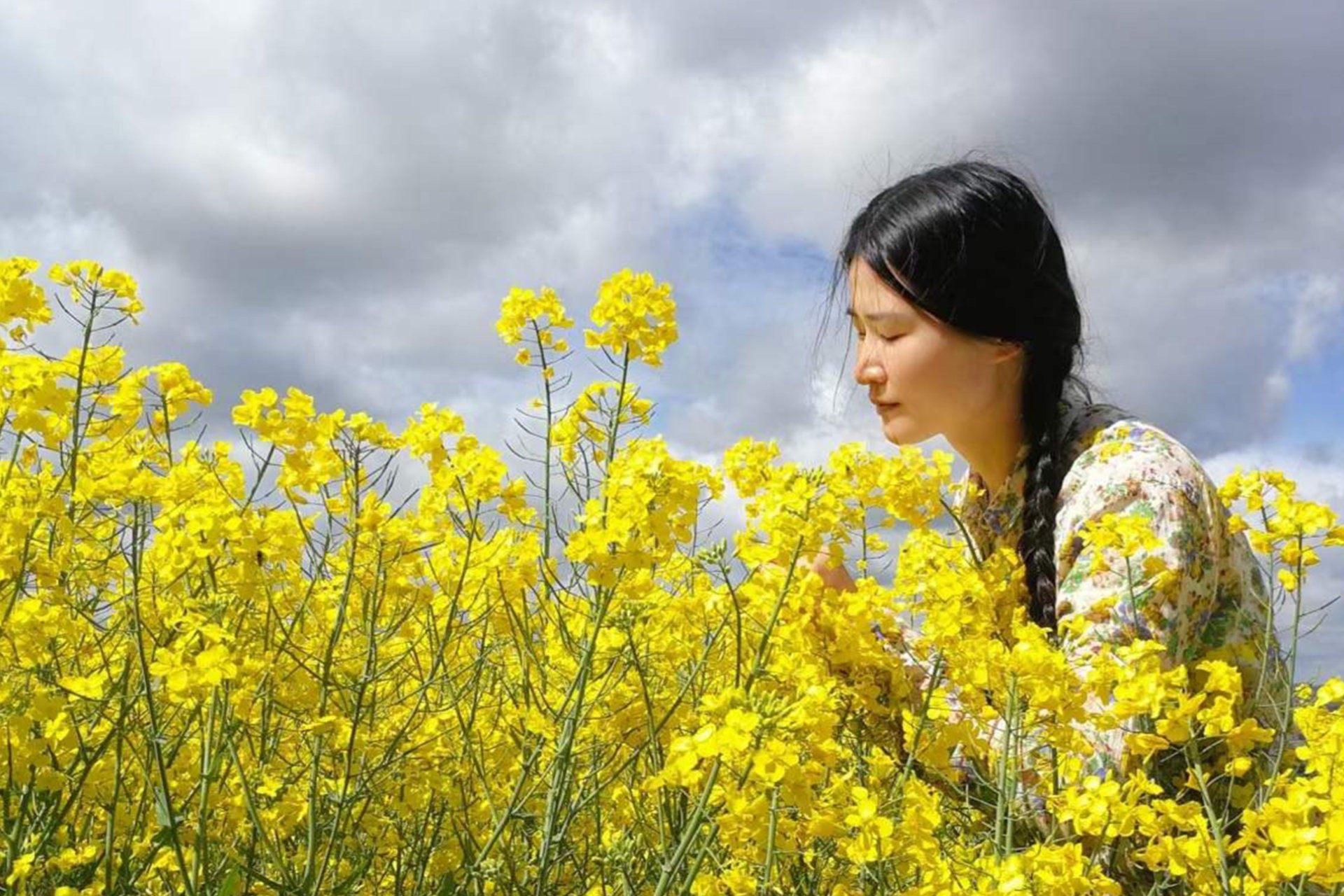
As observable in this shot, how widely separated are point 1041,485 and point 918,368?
0.36 metres

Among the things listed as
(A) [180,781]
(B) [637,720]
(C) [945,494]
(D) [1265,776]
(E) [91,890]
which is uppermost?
(C) [945,494]

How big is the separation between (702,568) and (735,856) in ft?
1.43

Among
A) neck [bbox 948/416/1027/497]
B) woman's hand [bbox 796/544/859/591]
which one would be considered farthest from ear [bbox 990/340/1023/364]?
woman's hand [bbox 796/544/859/591]

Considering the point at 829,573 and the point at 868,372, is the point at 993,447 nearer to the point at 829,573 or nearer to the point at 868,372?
the point at 868,372

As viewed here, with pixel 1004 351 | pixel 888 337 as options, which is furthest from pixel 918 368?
pixel 1004 351

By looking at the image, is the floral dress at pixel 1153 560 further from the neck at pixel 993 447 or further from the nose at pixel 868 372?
the nose at pixel 868 372

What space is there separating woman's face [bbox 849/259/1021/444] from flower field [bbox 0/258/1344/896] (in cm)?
11

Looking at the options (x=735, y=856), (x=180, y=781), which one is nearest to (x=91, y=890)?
(x=180, y=781)

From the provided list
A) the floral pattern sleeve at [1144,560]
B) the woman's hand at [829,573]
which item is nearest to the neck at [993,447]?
the floral pattern sleeve at [1144,560]

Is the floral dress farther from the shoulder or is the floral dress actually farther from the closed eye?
the closed eye

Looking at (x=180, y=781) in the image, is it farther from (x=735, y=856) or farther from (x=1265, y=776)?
(x=1265, y=776)

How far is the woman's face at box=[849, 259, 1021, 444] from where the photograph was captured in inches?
88.7

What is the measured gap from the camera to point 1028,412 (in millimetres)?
2447

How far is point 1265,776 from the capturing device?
218 cm
